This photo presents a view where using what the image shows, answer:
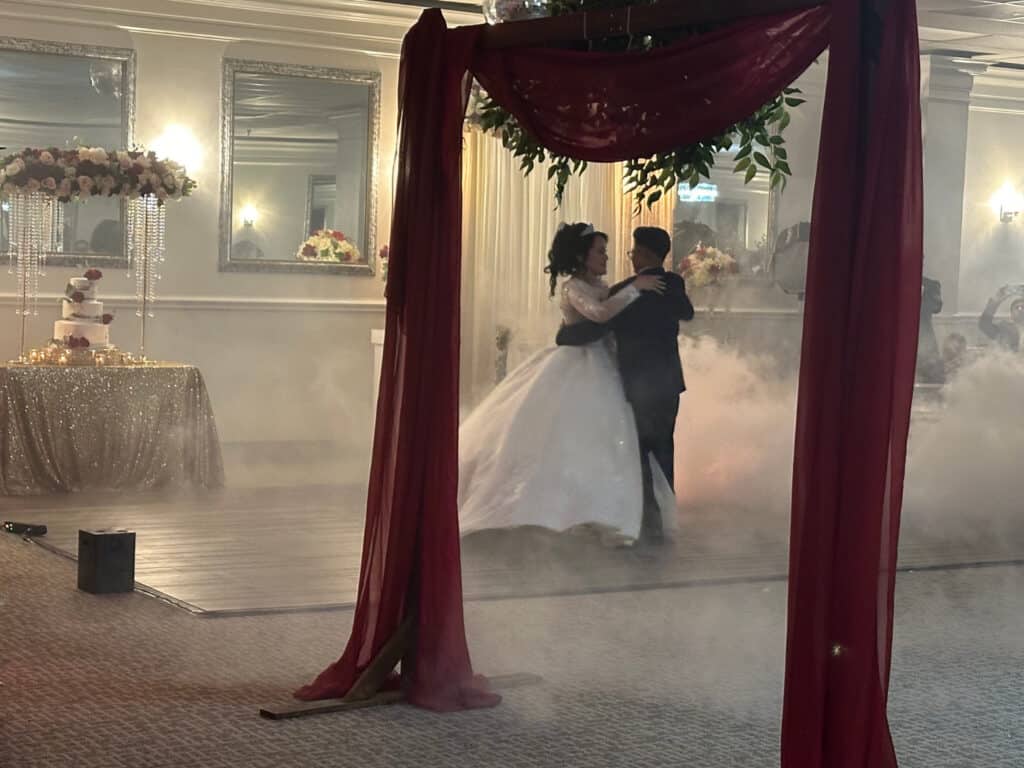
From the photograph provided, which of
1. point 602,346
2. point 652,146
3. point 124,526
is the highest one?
point 652,146

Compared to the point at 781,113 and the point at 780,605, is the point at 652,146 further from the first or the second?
the point at 780,605

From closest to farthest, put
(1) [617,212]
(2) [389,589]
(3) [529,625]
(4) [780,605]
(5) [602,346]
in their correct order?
(2) [389,589], (3) [529,625], (4) [780,605], (5) [602,346], (1) [617,212]

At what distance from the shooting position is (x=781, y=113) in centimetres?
391

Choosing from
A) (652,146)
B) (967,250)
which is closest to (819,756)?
(652,146)

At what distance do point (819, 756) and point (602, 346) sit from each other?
4.07 metres

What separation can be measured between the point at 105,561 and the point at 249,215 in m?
5.23

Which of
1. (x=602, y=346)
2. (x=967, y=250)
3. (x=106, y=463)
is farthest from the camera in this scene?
(x=967, y=250)

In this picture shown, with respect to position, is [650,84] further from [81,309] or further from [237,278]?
[237,278]

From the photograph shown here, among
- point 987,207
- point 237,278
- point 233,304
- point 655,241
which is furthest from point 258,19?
point 987,207

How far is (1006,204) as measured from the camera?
1359cm

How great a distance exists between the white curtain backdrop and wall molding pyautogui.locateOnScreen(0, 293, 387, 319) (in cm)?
132

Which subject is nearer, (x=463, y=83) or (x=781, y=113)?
(x=781, y=113)

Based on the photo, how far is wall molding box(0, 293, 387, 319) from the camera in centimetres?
967

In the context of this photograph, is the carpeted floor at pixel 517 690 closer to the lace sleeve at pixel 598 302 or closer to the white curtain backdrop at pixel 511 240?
the lace sleeve at pixel 598 302
